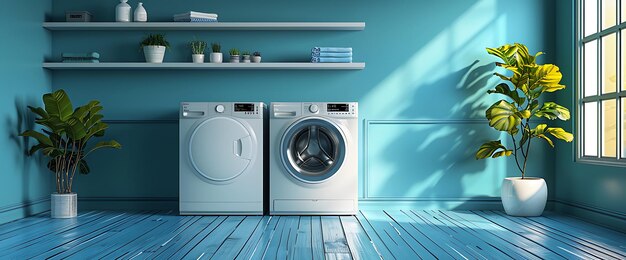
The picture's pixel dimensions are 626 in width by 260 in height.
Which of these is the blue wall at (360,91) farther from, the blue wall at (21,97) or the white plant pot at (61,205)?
the white plant pot at (61,205)

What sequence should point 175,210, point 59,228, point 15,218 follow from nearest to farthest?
point 59,228, point 15,218, point 175,210

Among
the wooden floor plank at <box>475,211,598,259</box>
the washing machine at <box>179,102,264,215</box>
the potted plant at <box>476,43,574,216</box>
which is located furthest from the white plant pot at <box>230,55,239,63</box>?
the wooden floor plank at <box>475,211,598,259</box>

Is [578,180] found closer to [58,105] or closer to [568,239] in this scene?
[568,239]

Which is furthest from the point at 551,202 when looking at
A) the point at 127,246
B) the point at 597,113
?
the point at 127,246

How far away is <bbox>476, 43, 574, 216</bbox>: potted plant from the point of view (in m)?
5.16

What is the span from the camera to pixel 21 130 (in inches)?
202

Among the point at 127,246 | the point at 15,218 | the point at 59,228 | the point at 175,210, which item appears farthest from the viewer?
the point at 175,210

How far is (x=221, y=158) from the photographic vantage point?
16.8ft

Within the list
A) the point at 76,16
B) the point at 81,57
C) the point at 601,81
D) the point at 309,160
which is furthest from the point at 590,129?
the point at 76,16

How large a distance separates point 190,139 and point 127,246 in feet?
4.92

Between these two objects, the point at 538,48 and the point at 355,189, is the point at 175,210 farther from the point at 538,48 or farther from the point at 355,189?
the point at 538,48

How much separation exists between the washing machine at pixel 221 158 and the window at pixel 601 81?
256 cm

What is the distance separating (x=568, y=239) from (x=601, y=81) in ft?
4.91

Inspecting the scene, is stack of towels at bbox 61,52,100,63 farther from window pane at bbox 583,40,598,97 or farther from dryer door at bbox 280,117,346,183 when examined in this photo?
window pane at bbox 583,40,598,97
